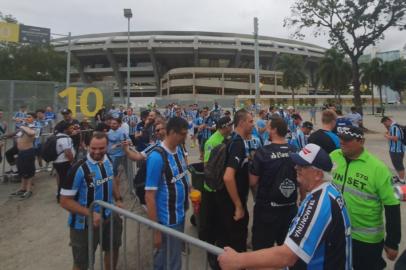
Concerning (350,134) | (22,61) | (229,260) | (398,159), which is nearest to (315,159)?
(229,260)

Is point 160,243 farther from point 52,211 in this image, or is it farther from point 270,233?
point 52,211

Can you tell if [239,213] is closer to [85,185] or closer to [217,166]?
[217,166]

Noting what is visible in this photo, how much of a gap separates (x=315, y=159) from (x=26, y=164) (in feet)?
23.1

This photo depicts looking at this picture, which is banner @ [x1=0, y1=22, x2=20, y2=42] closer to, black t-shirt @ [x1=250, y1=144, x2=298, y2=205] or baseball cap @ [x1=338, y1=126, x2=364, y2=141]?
black t-shirt @ [x1=250, y1=144, x2=298, y2=205]

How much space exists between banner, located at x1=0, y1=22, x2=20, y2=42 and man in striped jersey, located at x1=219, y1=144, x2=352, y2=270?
1217 inches

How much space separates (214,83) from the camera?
81188 millimetres

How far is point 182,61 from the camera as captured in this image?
293ft

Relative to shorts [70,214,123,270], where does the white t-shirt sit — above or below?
above

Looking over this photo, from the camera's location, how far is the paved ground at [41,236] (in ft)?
13.3

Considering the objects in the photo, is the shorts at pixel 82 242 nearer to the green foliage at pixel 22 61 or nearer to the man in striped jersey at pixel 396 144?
the man in striped jersey at pixel 396 144

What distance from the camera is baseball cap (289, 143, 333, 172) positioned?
2043mm

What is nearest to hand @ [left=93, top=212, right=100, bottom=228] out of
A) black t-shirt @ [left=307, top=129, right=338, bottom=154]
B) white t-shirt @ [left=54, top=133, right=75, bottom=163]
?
black t-shirt @ [left=307, top=129, right=338, bottom=154]

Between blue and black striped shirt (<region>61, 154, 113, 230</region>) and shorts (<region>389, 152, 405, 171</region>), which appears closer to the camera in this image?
blue and black striped shirt (<region>61, 154, 113, 230</region>)

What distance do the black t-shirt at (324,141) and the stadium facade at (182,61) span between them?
74196mm
